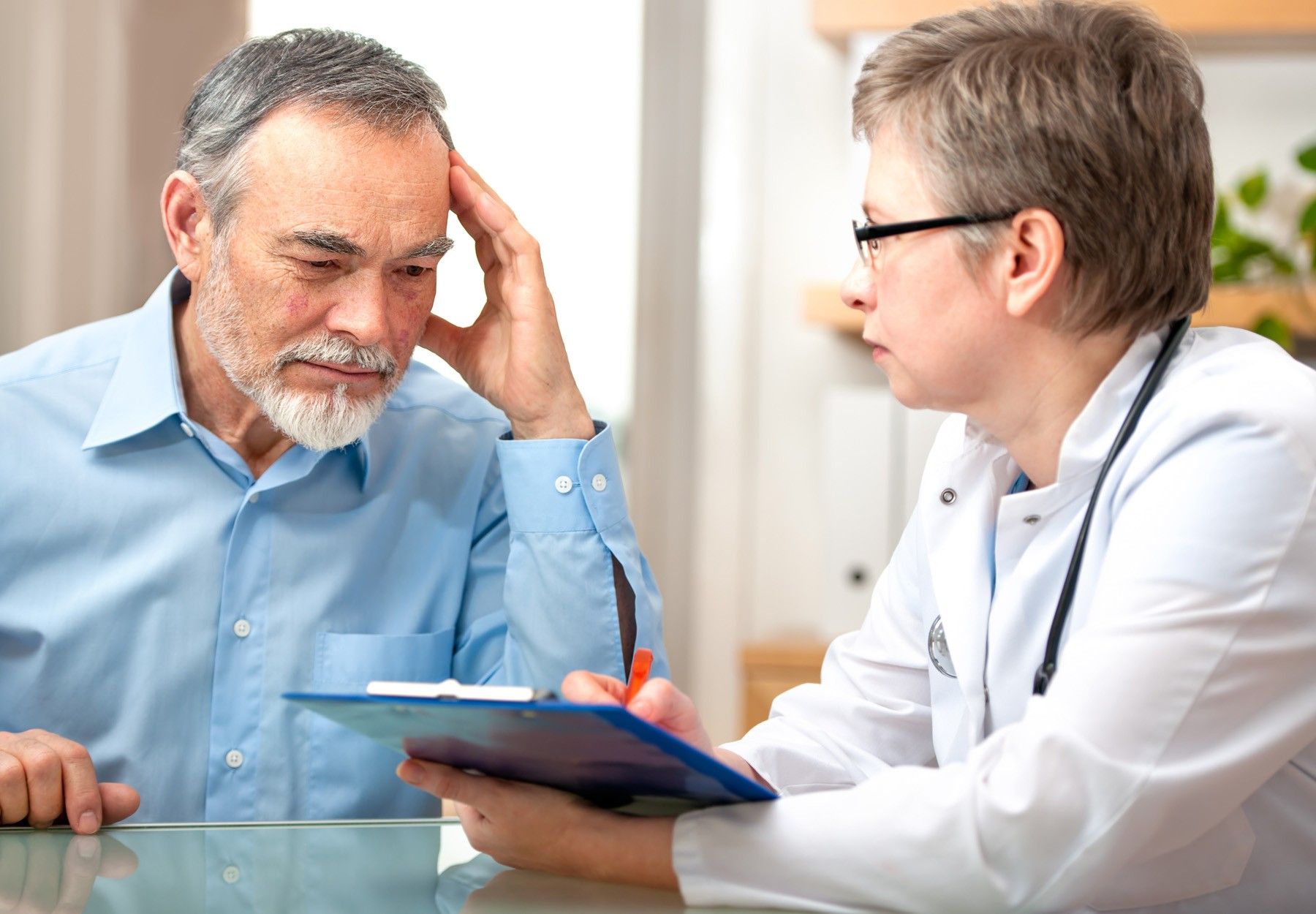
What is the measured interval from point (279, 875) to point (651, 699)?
0.32 metres

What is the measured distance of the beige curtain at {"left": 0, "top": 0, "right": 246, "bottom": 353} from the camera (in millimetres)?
1932

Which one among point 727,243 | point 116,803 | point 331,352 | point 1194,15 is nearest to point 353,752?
point 116,803

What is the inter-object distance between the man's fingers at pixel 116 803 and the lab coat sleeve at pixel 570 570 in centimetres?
43

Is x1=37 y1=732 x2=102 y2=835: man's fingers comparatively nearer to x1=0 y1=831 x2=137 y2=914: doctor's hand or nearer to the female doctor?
x1=0 y1=831 x2=137 y2=914: doctor's hand

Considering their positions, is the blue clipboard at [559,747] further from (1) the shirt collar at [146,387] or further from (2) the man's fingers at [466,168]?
(2) the man's fingers at [466,168]

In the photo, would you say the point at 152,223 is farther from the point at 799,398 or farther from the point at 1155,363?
the point at 799,398

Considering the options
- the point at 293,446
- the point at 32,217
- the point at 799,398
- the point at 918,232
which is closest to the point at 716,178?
the point at 799,398

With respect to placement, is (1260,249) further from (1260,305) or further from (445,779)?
(445,779)

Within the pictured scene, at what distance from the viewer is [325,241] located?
1.41m

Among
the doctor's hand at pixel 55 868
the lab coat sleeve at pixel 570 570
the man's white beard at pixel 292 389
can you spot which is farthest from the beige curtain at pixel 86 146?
the doctor's hand at pixel 55 868

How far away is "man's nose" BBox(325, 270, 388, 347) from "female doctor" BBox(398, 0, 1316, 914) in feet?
1.64

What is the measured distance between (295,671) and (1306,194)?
2902mm

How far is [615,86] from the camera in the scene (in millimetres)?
3473

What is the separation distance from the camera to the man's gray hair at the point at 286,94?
1.45m
